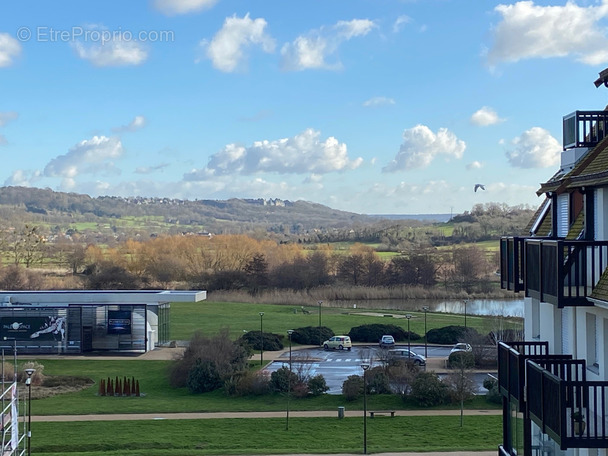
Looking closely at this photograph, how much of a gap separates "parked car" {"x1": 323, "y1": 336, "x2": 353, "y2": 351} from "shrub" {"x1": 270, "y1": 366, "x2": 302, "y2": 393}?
1577 centimetres

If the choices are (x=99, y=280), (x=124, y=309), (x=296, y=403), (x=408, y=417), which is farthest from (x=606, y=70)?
(x=99, y=280)

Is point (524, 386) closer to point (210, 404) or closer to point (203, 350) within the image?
point (210, 404)

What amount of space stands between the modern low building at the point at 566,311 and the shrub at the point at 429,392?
641 inches

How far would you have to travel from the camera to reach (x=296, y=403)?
31047 millimetres

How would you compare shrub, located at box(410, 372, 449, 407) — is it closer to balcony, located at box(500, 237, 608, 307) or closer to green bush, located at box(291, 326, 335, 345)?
green bush, located at box(291, 326, 335, 345)

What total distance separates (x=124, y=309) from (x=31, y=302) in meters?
7.13

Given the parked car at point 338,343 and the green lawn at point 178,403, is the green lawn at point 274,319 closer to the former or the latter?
the parked car at point 338,343

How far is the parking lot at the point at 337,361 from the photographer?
119 feet

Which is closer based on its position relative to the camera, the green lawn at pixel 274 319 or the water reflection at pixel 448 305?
the green lawn at pixel 274 319

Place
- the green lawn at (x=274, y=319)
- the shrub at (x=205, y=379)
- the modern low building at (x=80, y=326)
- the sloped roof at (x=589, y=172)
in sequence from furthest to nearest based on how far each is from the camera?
the green lawn at (x=274, y=319)
the modern low building at (x=80, y=326)
the shrub at (x=205, y=379)
the sloped roof at (x=589, y=172)

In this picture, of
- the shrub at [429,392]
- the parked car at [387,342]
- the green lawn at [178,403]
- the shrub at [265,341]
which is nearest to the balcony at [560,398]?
the shrub at [429,392]

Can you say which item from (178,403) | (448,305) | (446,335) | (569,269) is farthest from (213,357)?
(448,305)

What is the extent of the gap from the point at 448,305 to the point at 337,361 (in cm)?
3637

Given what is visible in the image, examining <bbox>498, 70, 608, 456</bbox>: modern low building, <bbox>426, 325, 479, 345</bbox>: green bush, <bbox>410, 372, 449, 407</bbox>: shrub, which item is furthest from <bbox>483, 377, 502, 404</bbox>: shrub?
<bbox>498, 70, 608, 456</bbox>: modern low building
